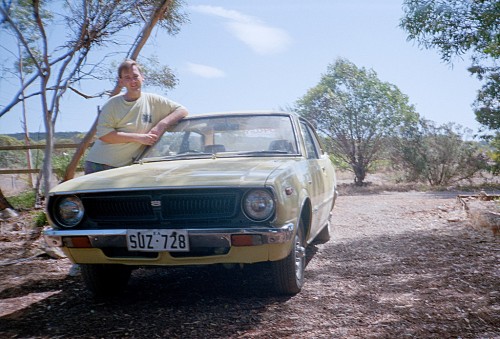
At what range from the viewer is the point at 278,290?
3.20 metres

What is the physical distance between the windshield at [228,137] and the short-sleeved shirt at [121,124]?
7.1 inches

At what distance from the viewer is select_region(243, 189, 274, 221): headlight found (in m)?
2.78

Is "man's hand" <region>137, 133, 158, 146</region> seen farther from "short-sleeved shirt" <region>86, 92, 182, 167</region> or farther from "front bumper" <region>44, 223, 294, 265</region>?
"front bumper" <region>44, 223, 294, 265</region>

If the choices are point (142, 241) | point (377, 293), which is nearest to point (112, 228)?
point (142, 241)

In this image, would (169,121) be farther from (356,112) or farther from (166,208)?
(356,112)

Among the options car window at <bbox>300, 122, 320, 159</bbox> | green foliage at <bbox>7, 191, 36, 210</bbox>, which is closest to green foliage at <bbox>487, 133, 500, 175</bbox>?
car window at <bbox>300, 122, 320, 159</bbox>

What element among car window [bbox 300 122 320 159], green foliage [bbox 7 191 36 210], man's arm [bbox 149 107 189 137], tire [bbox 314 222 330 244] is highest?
man's arm [bbox 149 107 189 137]

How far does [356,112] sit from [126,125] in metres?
12.3

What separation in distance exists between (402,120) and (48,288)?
1394 centimetres

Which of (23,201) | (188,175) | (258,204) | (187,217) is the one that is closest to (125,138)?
(188,175)

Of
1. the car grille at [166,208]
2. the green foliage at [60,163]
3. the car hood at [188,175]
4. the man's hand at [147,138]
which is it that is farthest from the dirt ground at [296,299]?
the green foliage at [60,163]

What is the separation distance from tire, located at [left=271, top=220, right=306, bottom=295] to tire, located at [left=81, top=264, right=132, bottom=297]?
1292 millimetres

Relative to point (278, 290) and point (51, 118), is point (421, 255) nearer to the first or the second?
point (278, 290)

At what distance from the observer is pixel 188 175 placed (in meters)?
3.03
